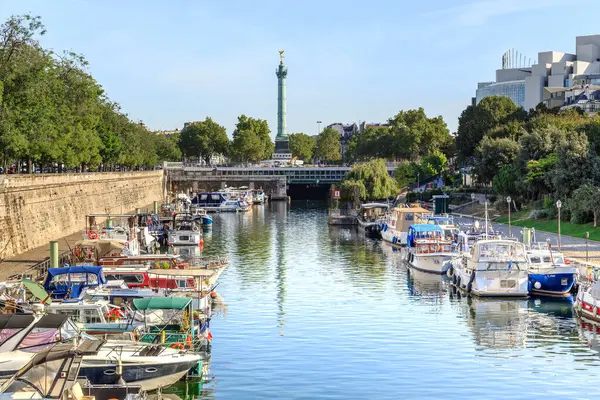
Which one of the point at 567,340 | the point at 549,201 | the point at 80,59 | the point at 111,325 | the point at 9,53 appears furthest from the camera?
the point at 80,59

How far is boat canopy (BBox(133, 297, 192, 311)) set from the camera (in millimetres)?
34656

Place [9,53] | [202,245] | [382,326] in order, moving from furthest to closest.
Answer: [202,245], [9,53], [382,326]

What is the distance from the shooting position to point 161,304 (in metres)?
34.9

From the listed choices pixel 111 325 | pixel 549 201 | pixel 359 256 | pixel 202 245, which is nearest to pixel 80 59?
pixel 202 245

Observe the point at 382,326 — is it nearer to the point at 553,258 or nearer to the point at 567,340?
the point at 567,340

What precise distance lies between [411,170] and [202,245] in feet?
230

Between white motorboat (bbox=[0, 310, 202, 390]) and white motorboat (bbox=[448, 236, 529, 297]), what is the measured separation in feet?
78.3

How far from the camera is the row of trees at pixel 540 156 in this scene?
3265 inches

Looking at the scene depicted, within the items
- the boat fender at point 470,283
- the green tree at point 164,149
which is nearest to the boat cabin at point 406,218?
the boat fender at point 470,283

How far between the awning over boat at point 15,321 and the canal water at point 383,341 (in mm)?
5790

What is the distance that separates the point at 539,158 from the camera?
325ft

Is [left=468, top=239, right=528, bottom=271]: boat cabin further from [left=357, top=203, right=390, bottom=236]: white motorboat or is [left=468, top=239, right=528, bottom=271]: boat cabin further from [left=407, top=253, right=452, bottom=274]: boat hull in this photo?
[left=357, top=203, right=390, bottom=236]: white motorboat

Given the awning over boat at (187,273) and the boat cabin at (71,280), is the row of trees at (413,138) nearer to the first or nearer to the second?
the awning over boat at (187,273)

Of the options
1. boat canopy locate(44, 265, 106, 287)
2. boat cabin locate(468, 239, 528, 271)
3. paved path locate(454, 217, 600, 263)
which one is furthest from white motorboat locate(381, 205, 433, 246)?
boat canopy locate(44, 265, 106, 287)
